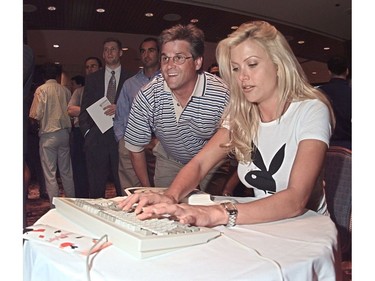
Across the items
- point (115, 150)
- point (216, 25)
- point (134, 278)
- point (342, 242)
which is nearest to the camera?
point (134, 278)

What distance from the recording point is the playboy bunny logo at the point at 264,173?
1.12 m

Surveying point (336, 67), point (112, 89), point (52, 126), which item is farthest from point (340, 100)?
point (52, 126)

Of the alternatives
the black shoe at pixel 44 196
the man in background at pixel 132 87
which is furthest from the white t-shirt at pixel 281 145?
the black shoe at pixel 44 196

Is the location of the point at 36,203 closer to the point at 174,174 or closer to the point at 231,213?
the point at 174,174

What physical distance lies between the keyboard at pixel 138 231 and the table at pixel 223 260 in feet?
0.04

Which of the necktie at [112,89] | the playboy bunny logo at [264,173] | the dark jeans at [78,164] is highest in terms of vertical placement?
the necktie at [112,89]

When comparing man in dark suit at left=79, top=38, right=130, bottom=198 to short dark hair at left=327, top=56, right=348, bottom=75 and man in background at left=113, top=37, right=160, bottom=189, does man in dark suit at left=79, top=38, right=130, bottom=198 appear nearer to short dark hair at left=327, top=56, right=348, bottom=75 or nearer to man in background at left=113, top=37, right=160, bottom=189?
man in background at left=113, top=37, right=160, bottom=189

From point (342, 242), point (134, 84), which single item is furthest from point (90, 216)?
point (134, 84)

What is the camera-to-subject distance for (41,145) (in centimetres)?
330

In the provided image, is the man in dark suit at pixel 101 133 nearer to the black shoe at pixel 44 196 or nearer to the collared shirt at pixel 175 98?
the black shoe at pixel 44 196

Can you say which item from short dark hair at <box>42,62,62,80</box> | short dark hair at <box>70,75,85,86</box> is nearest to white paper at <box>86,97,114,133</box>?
short dark hair at <box>42,62,62,80</box>

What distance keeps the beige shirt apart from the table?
2.49 metres
